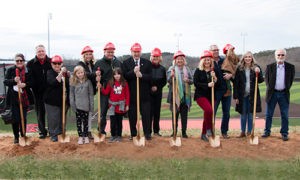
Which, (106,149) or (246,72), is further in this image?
(246,72)

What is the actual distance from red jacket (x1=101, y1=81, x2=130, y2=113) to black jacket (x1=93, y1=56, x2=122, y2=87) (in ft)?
0.59

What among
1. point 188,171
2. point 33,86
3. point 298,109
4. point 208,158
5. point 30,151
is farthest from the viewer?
point 298,109

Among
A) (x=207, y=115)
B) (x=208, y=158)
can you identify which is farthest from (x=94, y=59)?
(x=208, y=158)

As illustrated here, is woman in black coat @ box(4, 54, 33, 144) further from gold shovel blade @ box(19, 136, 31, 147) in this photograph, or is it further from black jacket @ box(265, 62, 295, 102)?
black jacket @ box(265, 62, 295, 102)

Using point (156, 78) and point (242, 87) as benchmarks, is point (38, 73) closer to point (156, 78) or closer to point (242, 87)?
point (156, 78)

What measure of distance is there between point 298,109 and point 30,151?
16065 mm

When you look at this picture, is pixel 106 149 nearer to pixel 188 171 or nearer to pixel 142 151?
pixel 142 151

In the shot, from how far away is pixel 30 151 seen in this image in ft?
23.9

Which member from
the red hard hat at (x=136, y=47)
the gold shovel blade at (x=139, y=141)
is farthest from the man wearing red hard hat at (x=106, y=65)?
the gold shovel blade at (x=139, y=141)

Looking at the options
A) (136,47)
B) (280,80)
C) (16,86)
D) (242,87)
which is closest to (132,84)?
(136,47)

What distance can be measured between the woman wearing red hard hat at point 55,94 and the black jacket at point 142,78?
1362mm

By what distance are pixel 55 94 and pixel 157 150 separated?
260cm

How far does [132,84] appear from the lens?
7.65m

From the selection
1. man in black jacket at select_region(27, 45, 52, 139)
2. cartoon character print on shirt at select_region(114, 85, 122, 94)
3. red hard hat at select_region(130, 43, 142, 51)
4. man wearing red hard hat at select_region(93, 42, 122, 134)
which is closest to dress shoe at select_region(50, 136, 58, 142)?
man in black jacket at select_region(27, 45, 52, 139)
